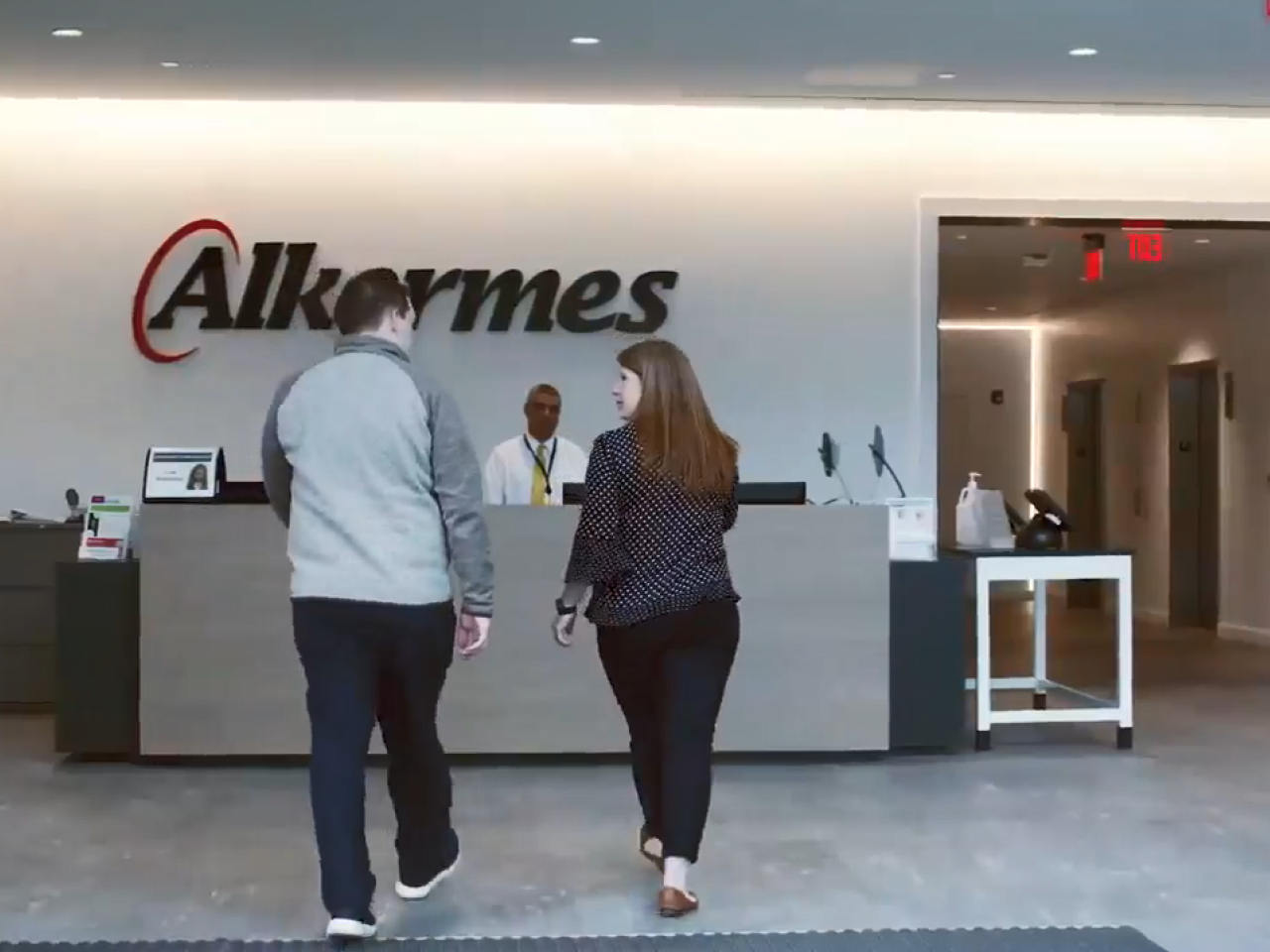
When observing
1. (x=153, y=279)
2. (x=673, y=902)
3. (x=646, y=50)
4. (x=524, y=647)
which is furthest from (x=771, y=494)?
(x=153, y=279)

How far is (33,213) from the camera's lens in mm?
8641

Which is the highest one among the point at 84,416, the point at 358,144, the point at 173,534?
the point at 358,144

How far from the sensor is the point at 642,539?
169 inches

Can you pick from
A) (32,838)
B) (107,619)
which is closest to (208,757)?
(107,619)

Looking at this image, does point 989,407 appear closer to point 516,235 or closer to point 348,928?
point 516,235

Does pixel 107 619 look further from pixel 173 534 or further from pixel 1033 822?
pixel 1033 822

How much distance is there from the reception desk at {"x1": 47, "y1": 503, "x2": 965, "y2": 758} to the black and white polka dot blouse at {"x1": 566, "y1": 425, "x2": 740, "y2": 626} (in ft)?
7.30

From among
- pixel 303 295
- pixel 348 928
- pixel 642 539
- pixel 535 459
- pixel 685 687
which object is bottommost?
pixel 348 928

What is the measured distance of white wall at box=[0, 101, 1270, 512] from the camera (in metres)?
8.64

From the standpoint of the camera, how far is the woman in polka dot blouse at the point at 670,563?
4262mm

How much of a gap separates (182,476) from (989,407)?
1330 centimetres

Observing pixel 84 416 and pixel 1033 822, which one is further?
pixel 84 416

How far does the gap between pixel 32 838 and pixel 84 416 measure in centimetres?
382

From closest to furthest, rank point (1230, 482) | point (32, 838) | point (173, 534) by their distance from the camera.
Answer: point (32, 838)
point (173, 534)
point (1230, 482)
